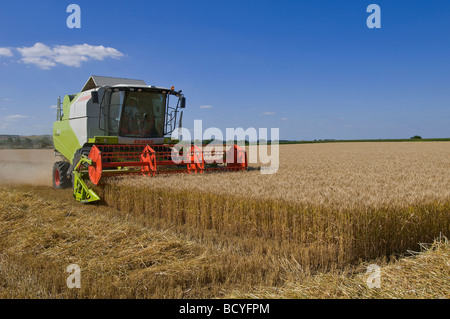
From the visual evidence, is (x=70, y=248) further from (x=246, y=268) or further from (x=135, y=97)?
(x=135, y=97)

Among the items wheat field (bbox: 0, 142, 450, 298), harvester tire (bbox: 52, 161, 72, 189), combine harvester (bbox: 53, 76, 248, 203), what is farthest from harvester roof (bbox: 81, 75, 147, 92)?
wheat field (bbox: 0, 142, 450, 298)

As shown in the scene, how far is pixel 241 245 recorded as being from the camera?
14.9ft

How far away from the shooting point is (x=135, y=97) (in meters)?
9.62

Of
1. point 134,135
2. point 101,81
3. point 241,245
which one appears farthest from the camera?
point 101,81

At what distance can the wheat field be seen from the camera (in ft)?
10.5

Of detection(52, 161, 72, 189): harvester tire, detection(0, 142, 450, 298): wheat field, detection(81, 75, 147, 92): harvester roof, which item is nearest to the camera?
detection(0, 142, 450, 298): wheat field

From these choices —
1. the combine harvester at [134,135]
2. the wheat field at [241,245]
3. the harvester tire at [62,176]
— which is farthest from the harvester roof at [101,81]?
the wheat field at [241,245]

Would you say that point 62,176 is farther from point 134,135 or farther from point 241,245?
point 241,245

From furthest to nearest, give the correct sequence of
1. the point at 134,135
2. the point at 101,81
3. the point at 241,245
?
the point at 101,81, the point at 134,135, the point at 241,245

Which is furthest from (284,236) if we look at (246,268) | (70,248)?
(70,248)

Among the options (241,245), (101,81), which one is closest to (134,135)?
(101,81)

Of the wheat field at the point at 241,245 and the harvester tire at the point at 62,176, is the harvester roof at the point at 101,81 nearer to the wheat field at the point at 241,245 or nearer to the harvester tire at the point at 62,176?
the harvester tire at the point at 62,176

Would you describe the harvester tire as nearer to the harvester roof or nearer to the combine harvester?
the combine harvester
